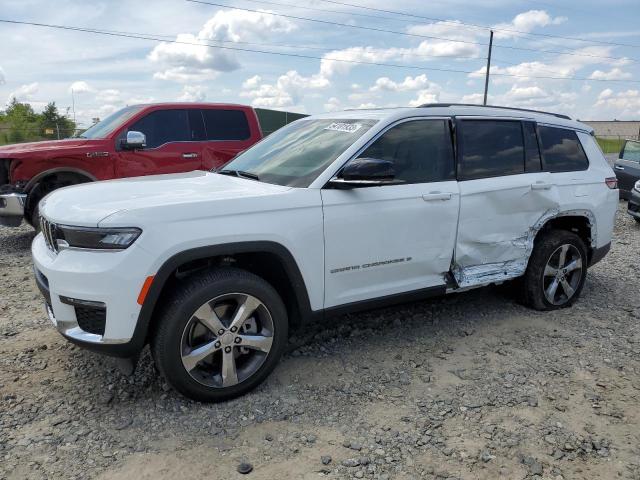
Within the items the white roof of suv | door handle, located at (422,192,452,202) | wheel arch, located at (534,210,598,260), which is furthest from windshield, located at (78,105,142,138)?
wheel arch, located at (534,210,598,260)

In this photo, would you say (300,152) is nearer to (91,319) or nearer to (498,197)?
(498,197)

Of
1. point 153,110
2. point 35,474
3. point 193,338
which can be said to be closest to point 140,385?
point 193,338

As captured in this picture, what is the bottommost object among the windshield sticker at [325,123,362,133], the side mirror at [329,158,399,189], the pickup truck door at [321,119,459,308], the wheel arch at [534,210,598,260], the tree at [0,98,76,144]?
the tree at [0,98,76,144]

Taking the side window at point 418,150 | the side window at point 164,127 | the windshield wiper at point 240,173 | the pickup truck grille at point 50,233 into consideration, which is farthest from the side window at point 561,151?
the side window at point 164,127

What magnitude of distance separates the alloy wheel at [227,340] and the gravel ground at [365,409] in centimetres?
20

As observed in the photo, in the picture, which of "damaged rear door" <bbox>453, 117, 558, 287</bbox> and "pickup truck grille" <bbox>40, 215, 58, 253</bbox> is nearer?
"pickup truck grille" <bbox>40, 215, 58, 253</bbox>

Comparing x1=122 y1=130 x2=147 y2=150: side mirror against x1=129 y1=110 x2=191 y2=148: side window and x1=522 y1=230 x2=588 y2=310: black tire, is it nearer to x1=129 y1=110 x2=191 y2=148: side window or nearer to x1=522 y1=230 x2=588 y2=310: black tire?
x1=129 y1=110 x2=191 y2=148: side window

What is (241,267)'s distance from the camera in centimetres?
343

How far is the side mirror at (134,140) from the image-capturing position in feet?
23.0

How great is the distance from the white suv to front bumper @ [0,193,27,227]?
3794 millimetres

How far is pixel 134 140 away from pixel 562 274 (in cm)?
532

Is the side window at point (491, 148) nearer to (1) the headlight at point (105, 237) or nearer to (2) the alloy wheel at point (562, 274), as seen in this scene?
(2) the alloy wheel at point (562, 274)

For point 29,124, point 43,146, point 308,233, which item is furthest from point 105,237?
point 29,124

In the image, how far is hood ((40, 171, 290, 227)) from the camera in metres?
2.90
